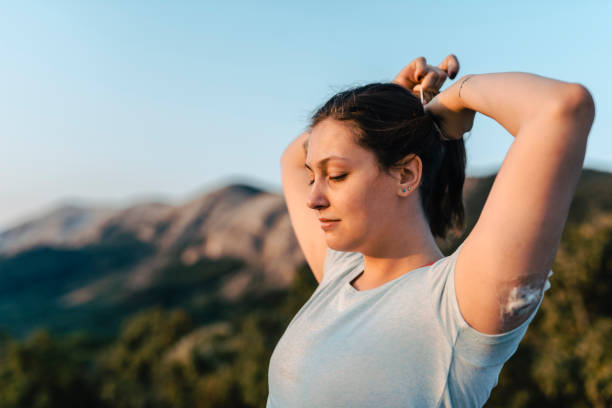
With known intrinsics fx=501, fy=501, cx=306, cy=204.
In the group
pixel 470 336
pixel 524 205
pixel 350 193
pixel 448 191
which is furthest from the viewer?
pixel 448 191

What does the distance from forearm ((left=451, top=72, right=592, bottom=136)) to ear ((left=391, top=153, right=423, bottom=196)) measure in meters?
0.18

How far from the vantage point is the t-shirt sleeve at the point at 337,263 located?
4.64 feet

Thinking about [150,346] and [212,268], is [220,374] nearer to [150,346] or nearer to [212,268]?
[150,346]

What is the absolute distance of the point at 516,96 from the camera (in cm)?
93

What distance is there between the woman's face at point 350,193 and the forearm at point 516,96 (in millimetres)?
256

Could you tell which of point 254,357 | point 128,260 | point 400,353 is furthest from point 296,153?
point 128,260

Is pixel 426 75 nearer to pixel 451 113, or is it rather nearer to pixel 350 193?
pixel 451 113

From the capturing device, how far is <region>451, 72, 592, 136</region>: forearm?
0.84m

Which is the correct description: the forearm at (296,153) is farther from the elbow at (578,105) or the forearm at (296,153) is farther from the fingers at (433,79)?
the elbow at (578,105)

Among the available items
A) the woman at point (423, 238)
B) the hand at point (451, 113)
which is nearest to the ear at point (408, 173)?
the woman at point (423, 238)

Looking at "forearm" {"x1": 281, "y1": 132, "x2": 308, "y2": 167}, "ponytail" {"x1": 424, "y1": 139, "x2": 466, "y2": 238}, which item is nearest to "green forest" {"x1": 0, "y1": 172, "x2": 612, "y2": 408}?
"forearm" {"x1": 281, "y1": 132, "x2": 308, "y2": 167}

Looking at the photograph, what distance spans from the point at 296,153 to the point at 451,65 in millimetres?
713

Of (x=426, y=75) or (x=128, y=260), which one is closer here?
(x=426, y=75)

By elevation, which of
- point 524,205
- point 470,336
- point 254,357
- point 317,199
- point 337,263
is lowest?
point 254,357
